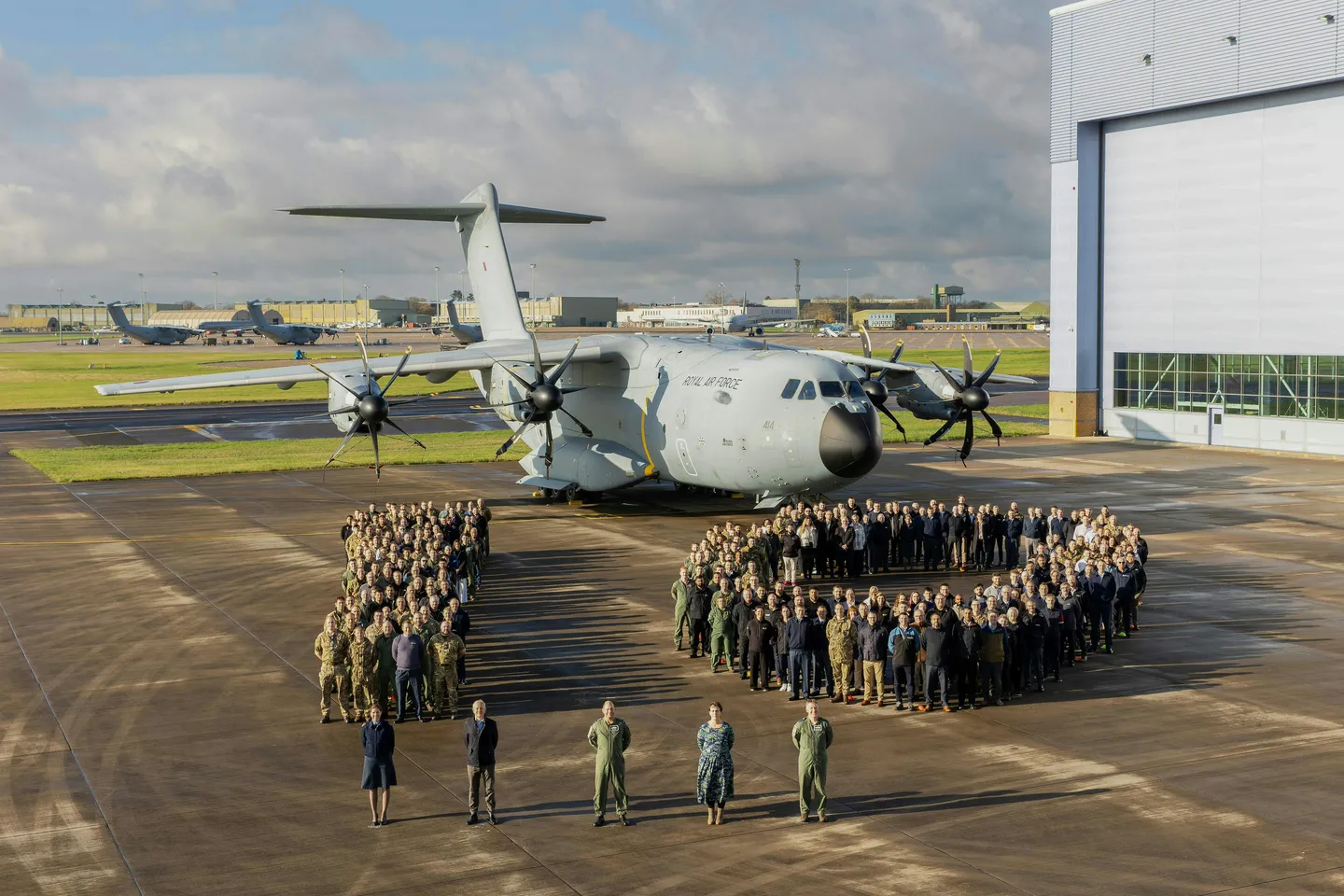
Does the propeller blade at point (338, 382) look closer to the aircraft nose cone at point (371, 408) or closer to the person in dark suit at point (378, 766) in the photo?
the aircraft nose cone at point (371, 408)

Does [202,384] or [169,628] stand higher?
[202,384]

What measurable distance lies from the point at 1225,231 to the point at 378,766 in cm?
4547

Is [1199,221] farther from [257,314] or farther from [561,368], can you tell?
[257,314]

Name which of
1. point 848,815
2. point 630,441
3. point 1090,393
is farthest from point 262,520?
point 1090,393

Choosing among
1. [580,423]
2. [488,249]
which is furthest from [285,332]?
[580,423]

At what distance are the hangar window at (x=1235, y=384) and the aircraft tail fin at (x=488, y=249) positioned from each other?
27.4 m

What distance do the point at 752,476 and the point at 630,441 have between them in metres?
5.27

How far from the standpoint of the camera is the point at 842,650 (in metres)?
17.2

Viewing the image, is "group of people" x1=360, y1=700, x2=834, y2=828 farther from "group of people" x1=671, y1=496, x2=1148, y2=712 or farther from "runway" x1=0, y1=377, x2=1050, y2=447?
"runway" x1=0, y1=377, x2=1050, y2=447

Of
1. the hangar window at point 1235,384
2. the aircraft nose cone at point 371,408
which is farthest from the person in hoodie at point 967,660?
the hangar window at point 1235,384

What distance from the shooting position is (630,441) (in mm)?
33656

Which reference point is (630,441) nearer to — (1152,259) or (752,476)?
(752,476)

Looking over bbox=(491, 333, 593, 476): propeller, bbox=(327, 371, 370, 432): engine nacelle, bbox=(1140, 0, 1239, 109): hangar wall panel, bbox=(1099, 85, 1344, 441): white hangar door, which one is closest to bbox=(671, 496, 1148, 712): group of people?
bbox=(491, 333, 593, 476): propeller

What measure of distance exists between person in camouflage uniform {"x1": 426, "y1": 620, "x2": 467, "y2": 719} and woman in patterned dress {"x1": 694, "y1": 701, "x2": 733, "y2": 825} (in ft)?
16.2
